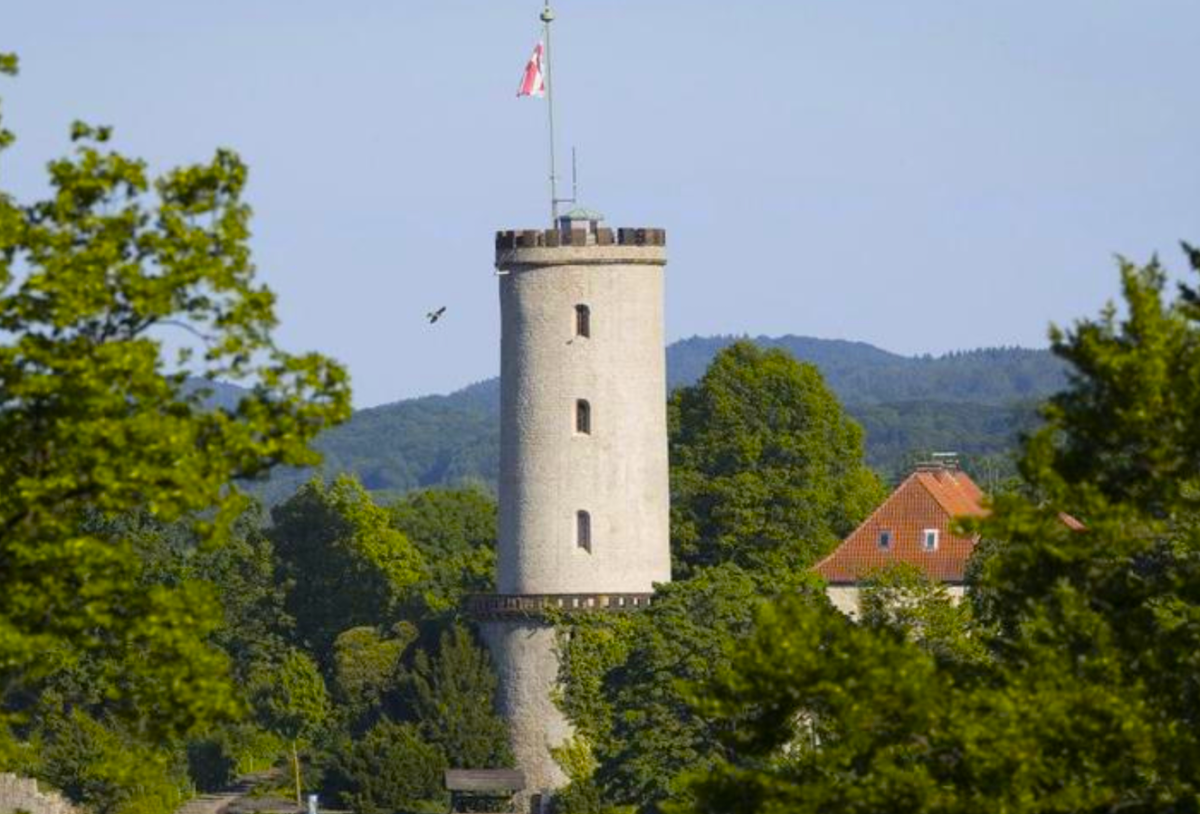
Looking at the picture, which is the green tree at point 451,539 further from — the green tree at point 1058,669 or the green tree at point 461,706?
the green tree at point 1058,669

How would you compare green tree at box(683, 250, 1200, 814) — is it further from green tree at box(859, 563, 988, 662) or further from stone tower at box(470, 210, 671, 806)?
stone tower at box(470, 210, 671, 806)

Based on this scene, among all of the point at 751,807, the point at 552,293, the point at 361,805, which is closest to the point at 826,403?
the point at 552,293

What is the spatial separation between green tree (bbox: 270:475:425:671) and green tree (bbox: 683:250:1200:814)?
219ft

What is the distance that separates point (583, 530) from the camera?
9369cm

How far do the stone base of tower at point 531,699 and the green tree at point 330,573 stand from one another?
43.9 feet

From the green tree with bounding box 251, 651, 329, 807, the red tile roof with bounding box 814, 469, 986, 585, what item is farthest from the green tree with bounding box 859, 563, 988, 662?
the green tree with bounding box 251, 651, 329, 807

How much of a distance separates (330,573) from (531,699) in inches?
756

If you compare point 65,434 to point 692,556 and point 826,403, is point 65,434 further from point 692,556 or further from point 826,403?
point 826,403

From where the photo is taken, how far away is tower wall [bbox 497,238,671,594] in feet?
307

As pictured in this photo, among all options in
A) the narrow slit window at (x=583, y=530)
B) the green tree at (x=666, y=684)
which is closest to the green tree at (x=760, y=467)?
the narrow slit window at (x=583, y=530)

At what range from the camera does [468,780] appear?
293 feet

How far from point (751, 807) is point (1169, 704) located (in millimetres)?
3700

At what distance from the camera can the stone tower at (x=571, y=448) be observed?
306 ft

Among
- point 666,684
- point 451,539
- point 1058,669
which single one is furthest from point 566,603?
point 1058,669
